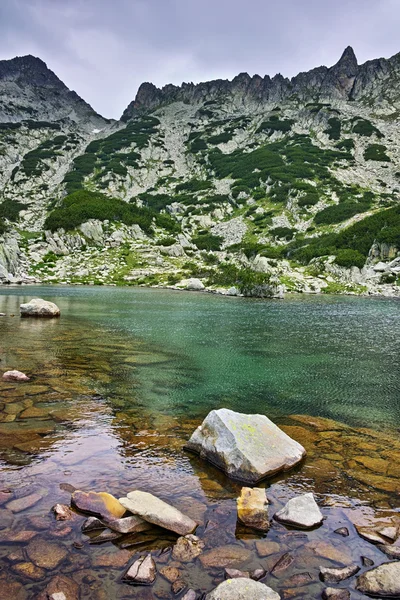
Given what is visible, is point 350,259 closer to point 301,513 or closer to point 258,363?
point 258,363

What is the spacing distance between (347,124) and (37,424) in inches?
7743

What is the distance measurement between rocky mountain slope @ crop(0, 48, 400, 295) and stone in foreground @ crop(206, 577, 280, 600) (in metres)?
60.3

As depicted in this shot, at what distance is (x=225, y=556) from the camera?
5859 millimetres

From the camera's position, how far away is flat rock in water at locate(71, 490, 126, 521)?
6.69 metres

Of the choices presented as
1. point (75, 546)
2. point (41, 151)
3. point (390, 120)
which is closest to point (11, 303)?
point (75, 546)

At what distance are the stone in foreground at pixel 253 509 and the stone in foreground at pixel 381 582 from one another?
5.51 ft

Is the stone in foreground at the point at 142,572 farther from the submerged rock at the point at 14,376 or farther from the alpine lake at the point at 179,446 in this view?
the submerged rock at the point at 14,376

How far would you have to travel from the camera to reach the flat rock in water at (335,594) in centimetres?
513

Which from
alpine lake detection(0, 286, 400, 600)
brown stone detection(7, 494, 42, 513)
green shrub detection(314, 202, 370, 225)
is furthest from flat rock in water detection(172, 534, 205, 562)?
green shrub detection(314, 202, 370, 225)

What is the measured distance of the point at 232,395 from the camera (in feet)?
48.6

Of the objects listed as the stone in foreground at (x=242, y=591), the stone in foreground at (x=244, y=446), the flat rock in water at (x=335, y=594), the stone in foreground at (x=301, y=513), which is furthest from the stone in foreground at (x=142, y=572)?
the stone in foreground at (x=244, y=446)

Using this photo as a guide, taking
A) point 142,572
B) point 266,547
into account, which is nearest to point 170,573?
point 142,572

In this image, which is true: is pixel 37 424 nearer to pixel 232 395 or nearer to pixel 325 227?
pixel 232 395

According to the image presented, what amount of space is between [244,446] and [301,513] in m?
2.06
